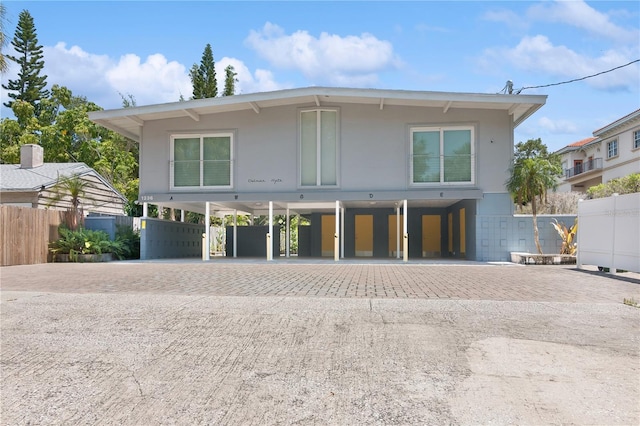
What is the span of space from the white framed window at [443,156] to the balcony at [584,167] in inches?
1024

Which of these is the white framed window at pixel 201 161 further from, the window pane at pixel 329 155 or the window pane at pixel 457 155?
the window pane at pixel 457 155

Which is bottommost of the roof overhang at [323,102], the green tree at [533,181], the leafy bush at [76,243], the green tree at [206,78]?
the leafy bush at [76,243]

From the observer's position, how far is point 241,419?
3.53 metres

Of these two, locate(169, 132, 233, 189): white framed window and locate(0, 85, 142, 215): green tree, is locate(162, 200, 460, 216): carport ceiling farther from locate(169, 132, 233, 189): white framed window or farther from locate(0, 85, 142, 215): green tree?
locate(0, 85, 142, 215): green tree

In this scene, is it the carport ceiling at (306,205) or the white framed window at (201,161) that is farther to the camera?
the carport ceiling at (306,205)

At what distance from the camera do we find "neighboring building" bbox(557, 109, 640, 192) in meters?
33.4

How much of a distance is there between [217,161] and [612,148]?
100 ft

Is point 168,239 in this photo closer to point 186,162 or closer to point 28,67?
point 186,162

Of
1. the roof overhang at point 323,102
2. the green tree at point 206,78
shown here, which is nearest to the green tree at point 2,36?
the roof overhang at point 323,102

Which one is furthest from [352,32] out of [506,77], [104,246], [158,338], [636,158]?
[636,158]

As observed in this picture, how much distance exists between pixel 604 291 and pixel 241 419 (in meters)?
7.44

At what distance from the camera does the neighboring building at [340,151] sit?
17516mm

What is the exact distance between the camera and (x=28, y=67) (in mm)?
38938

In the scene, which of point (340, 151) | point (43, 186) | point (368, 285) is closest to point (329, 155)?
point (340, 151)
